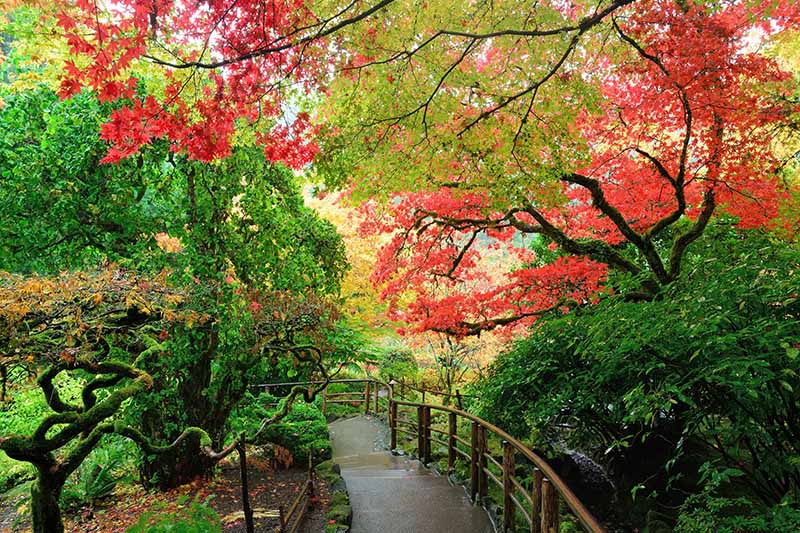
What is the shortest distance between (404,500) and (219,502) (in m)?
3.21

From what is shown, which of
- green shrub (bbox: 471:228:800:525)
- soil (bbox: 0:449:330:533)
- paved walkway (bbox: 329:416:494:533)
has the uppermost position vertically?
green shrub (bbox: 471:228:800:525)

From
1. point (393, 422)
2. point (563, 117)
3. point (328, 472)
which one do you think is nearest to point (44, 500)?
point (328, 472)

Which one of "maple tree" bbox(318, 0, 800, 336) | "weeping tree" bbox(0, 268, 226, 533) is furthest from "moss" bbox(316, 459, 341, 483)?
"maple tree" bbox(318, 0, 800, 336)

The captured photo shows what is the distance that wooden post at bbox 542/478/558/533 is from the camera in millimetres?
3146

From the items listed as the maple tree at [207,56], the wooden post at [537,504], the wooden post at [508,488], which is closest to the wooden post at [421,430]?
the wooden post at [508,488]

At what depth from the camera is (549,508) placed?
10.4 feet

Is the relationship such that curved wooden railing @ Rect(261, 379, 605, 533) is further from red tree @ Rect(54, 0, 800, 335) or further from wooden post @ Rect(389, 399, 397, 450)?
red tree @ Rect(54, 0, 800, 335)

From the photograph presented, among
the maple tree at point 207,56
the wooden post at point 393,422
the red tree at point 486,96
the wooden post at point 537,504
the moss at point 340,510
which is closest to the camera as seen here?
the maple tree at point 207,56

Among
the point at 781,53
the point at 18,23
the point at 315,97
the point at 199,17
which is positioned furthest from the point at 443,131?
the point at 781,53

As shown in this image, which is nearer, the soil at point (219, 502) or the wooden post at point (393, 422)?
the soil at point (219, 502)

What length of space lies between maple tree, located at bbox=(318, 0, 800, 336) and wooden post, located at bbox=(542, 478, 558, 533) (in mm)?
3252

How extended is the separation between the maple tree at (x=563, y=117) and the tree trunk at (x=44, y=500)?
3.82 metres

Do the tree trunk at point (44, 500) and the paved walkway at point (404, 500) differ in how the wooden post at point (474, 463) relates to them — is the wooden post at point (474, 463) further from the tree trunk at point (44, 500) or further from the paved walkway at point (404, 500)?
the tree trunk at point (44, 500)

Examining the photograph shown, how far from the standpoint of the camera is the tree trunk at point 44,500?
3770 millimetres
